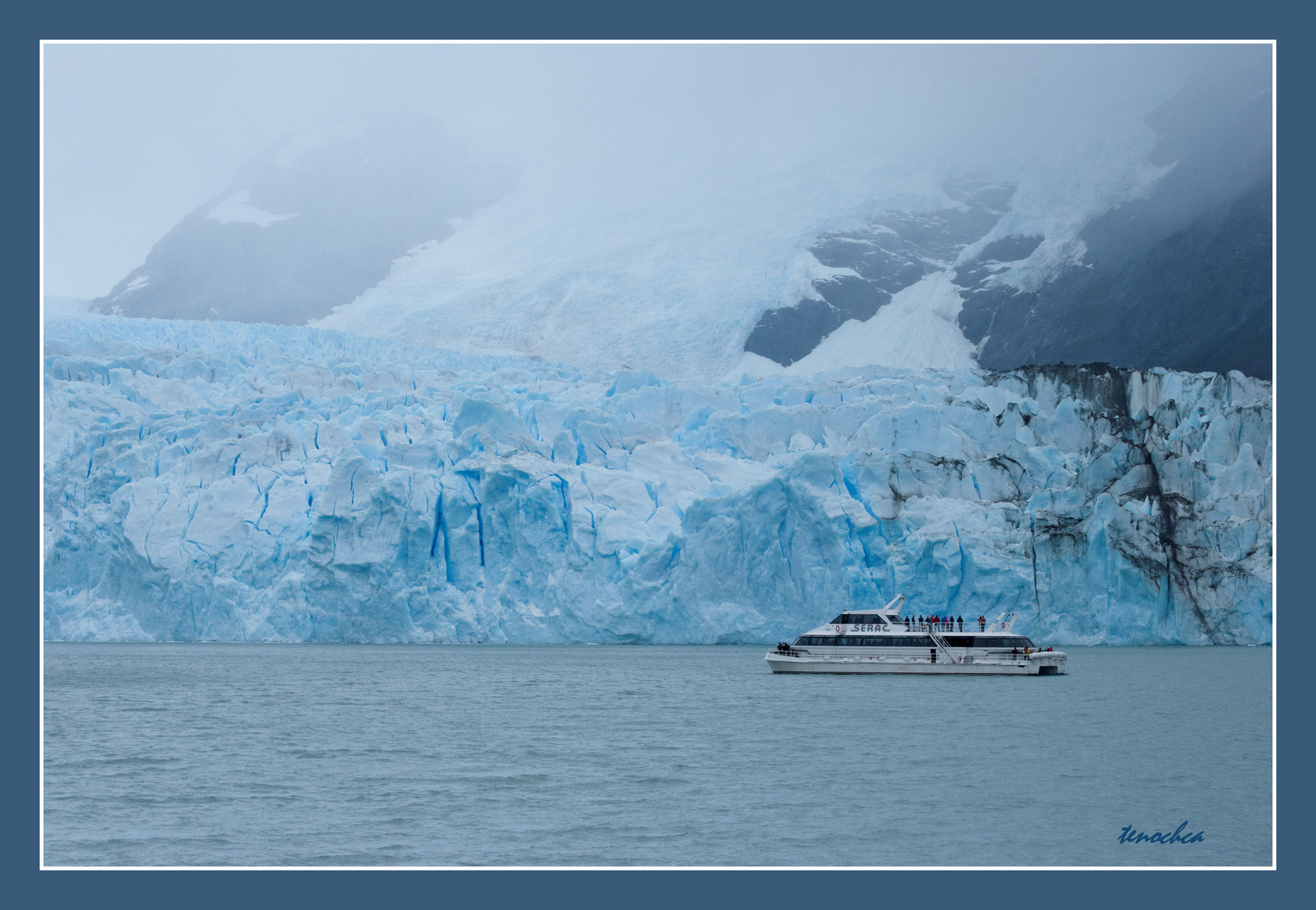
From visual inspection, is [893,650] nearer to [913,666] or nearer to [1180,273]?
[913,666]

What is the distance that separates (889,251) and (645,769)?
38.2 m

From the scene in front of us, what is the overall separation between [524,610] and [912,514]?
858cm

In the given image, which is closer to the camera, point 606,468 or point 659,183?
point 606,468

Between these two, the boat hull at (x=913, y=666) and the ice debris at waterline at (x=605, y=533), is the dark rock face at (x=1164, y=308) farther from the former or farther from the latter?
the boat hull at (x=913, y=666)

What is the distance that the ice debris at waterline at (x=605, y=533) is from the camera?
94.3ft

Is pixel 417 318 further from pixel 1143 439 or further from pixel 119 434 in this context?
pixel 1143 439

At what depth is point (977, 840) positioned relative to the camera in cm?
Answer: 1065

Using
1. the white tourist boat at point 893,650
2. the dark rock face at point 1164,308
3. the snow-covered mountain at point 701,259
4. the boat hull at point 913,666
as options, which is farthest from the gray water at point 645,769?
the snow-covered mountain at point 701,259

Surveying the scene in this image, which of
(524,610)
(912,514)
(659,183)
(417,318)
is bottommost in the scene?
(524,610)

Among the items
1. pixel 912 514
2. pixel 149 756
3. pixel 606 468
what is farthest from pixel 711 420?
pixel 149 756

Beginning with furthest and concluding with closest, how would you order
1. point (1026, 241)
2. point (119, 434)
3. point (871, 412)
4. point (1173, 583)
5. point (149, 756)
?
1. point (1026, 241)
2. point (871, 412)
3. point (119, 434)
4. point (1173, 583)
5. point (149, 756)

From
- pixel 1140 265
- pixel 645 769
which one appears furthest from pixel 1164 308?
pixel 645 769

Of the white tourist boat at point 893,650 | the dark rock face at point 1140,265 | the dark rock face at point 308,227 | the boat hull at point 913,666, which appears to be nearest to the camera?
the boat hull at point 913,666

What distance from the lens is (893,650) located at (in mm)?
26828
